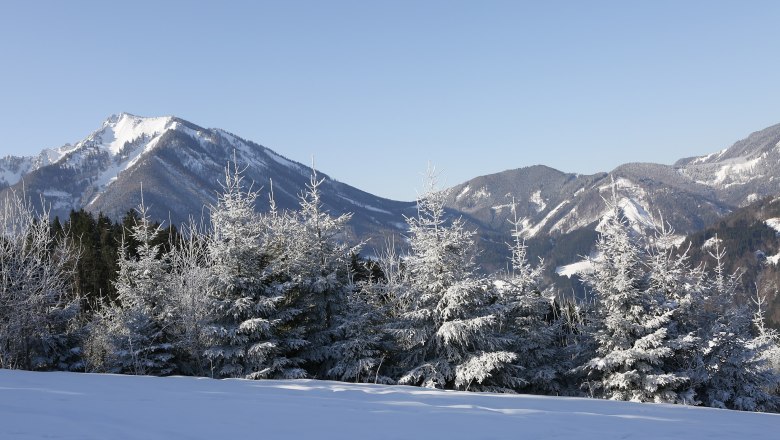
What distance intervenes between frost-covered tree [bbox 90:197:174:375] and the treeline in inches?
2.5

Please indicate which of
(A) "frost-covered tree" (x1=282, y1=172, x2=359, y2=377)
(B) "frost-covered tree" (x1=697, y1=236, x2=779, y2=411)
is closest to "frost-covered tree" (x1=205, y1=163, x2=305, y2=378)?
(A) "frost-covered tree" (x1=282, y1=172, x2=359, y2=377)

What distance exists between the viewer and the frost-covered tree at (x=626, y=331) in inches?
679

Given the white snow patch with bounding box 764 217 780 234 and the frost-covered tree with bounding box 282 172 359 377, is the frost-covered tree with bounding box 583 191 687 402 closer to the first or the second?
the frost-covered tree with bounding box 282 172 359 377

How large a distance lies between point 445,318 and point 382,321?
2.26 m

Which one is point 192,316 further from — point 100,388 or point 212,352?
point 100,388

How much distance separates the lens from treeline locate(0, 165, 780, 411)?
52.9 ft

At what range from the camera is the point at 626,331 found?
17953 millimetres

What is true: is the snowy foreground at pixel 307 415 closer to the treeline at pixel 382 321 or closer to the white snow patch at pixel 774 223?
the treeline at pixel 382 321

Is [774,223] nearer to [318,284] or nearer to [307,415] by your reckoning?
[318,284]

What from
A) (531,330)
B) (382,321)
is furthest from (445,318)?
(531,330)

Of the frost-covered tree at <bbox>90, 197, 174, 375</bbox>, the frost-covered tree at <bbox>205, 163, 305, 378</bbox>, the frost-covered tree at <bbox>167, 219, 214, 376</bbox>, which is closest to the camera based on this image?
the frost-covered tree at <bbox>205, 163, 305, 378</bbox>

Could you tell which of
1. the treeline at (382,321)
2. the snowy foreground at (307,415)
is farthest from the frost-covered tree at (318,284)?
the snowy foreground at (307,415)

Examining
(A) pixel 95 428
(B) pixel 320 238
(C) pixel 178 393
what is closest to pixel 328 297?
(B) pixel 320 238

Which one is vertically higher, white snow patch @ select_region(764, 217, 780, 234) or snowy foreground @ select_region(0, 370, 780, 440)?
white snow patch @ select_region(764, 217, 780, 234)
